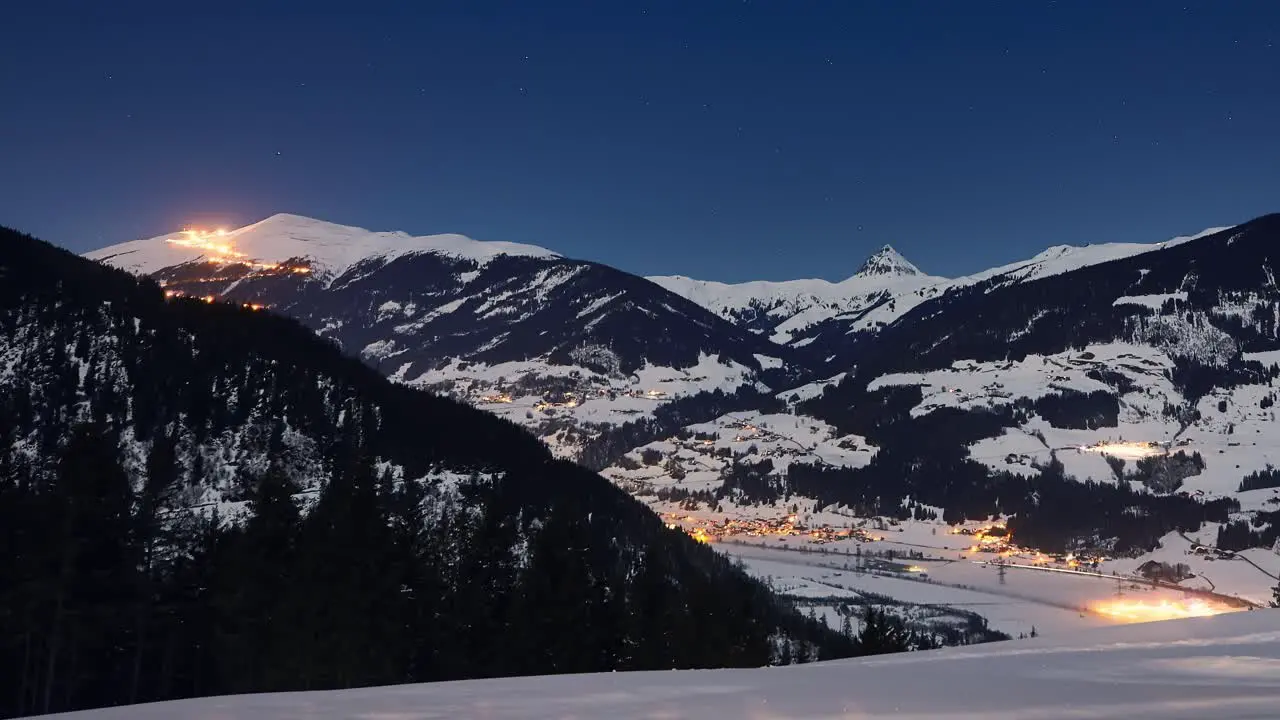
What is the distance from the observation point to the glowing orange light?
168375 mm

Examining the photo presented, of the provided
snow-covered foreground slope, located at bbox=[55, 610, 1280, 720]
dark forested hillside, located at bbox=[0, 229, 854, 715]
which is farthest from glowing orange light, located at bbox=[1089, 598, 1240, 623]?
snow-covered foreground slope, located at bbox=[55, 610, 1280, 720]

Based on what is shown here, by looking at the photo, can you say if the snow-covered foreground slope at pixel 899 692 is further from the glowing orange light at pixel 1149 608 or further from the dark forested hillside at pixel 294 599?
the glowing orange light at pixel 1149 608

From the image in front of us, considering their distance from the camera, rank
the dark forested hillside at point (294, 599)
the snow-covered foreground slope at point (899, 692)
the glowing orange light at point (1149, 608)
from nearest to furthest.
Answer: the snow-covered foreground slope at point (899, 692) < the dark forested hillside at point (294, 599) < the glowing orange light at point (1149, 608)

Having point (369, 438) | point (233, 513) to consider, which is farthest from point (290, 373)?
point (233, 513)

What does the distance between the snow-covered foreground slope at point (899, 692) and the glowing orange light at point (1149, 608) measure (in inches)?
7136

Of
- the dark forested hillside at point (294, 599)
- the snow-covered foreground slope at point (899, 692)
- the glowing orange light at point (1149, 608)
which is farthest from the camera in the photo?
the glowing orange light at point (1149, 608)

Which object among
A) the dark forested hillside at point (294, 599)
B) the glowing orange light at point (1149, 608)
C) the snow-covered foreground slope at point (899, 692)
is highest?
the snow-covered foreground slope at point (899, 692)

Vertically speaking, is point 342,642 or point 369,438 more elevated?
point 369,438

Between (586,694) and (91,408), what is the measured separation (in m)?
151

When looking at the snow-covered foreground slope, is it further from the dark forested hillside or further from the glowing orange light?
the glowing orange light

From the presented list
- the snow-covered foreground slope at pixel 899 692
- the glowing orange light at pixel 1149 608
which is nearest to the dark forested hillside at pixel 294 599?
the snow-covered foreground slope at pixel 899 692

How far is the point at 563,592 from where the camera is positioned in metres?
48.9

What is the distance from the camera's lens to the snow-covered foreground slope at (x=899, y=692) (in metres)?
10.3

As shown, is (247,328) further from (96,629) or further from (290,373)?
(96,629)
